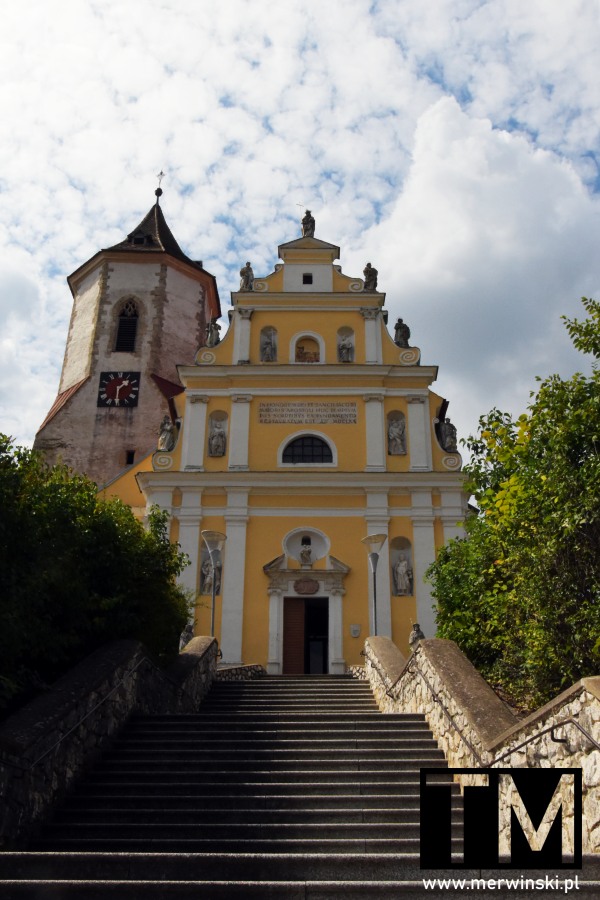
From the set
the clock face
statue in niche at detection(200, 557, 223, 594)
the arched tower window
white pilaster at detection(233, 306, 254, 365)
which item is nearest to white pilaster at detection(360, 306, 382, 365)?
the arched tower window

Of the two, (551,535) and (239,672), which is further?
(239,672)

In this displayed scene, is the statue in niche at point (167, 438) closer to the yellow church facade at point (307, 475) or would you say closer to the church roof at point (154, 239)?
the yellow church facade at point (307, 475)

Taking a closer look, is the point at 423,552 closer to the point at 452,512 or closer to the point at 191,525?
the point at 452,512

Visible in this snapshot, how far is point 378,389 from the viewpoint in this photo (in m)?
22.7

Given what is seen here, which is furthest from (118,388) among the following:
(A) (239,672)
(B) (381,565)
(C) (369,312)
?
(A) (239,672)

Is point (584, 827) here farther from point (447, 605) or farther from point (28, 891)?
point (447, 605)

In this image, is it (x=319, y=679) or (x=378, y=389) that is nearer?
(x=319, y=679)

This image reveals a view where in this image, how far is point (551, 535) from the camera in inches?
365

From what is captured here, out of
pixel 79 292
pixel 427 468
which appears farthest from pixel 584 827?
pixel 79 292

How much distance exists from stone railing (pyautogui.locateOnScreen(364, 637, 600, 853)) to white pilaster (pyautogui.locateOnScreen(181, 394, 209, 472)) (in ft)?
37.5

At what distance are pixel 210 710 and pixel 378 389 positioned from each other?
12330 mm

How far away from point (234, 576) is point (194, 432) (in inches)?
174

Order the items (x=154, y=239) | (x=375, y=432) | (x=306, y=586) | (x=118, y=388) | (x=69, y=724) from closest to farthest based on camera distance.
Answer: (x=69, y=724), (x=306, y=586), (x=375, y=432), (x=118, y=388), (x=154, y=239)

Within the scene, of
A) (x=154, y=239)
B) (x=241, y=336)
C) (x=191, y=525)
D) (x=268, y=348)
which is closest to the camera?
(x=191, y=525)
